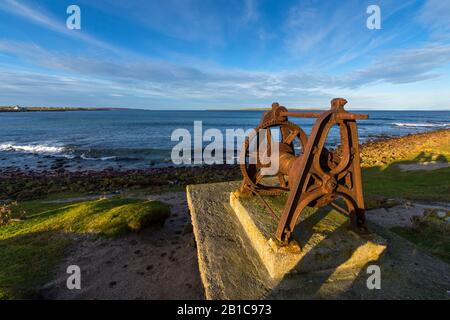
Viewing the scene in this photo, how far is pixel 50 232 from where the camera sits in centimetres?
662

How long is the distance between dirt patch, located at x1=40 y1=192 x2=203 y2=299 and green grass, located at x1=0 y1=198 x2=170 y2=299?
11.3 inches

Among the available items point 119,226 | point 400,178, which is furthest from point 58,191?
point 400,178

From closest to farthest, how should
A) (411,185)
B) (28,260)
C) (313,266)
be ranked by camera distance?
(313,266), (28,260), (411,185)

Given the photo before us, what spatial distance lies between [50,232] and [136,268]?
292 centimetres

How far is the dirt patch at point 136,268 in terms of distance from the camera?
4.75 m

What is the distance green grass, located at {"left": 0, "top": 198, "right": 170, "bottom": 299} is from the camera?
15.8 feet

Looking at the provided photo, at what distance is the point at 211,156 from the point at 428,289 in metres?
25.6

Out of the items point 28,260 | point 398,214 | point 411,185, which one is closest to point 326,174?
point 398,214

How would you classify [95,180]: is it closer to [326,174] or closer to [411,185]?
[326,174]

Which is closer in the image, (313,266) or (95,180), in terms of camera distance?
(313,266)
